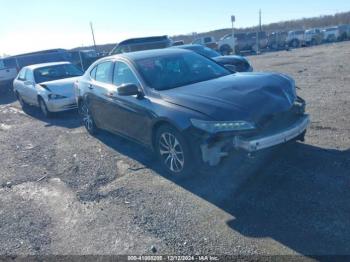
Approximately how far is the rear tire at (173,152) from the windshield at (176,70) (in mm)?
772

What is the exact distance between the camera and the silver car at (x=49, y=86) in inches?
390

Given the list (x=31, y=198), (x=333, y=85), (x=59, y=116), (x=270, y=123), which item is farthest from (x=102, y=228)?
(x=333, y=85)

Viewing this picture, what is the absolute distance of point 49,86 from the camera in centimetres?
1023

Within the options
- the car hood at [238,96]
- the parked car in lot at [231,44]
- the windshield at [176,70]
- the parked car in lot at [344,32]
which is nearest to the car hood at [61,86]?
the windshield at [176,70]

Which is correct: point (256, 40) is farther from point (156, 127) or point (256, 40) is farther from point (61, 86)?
point (156, 127)

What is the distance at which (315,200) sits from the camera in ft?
12.9

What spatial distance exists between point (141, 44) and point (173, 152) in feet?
33.7

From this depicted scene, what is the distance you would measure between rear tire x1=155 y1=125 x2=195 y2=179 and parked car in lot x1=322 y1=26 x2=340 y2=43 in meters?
37.8

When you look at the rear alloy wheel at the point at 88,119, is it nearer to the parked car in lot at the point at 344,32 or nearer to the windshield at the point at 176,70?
the windshield at the point at 176,70

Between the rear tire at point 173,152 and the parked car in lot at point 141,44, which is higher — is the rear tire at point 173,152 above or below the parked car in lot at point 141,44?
below

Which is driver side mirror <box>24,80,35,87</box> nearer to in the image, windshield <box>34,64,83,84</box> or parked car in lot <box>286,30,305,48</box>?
windshield <box>34,64,83,84</box>

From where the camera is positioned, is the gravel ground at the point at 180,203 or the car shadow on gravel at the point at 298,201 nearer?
the car shadow on gravel at the point at 298,201

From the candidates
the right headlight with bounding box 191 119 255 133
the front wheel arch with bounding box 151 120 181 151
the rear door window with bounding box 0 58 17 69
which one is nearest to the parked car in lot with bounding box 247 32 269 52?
the rear door window with bounding box 0 58 17 69

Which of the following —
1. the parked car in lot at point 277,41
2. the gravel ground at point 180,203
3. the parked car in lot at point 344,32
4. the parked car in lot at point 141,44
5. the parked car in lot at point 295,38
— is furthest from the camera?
the parked car in lot at point 344,32
